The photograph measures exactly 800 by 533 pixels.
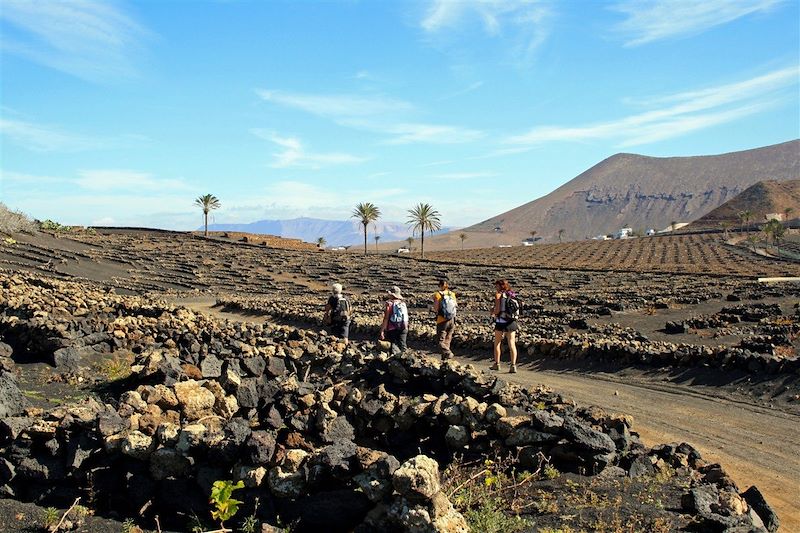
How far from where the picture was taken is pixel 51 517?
6676 millimetres

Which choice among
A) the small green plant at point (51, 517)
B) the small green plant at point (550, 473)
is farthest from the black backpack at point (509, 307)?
the small green plant at point (51, 517)

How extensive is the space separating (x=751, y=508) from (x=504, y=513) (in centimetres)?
255

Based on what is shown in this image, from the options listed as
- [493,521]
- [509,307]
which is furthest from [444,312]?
[493,521]

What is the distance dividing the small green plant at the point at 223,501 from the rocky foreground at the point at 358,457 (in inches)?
6.4

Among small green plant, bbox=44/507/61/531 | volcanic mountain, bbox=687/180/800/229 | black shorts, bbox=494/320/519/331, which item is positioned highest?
volcanic mountain, bbox=687/180/800/229

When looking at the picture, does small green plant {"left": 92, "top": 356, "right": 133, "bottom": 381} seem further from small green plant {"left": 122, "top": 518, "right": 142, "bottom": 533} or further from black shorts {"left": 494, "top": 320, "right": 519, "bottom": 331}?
black shorts {"left": 494, "top": 320, "right": 519, "bottom": 331}

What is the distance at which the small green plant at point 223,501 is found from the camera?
6348mm

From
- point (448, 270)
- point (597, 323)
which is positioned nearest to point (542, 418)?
point (597, 323)

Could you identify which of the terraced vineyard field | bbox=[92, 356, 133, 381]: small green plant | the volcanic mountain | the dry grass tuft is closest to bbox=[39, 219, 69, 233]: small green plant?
the dry grass tuft

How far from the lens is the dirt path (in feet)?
28.5

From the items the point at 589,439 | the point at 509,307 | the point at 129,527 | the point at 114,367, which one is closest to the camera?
the point at 129,527

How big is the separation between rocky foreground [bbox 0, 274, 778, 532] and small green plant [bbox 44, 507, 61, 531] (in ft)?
0.79

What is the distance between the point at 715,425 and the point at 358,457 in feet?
25.4

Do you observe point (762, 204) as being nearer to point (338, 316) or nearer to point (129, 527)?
point (338, 316)
